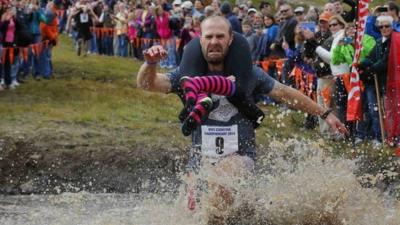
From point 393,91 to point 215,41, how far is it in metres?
4.86

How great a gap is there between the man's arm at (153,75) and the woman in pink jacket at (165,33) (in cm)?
1516

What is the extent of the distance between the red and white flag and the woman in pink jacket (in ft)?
36.8

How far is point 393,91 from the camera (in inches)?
428

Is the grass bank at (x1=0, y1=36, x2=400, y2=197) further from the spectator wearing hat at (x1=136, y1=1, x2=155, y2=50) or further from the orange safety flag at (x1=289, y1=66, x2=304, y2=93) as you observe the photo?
the spectator wearing hat at (x1=136, y1=1, x2=155, y2=50)

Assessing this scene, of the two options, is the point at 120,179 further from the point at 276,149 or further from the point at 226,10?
the point at 226,10

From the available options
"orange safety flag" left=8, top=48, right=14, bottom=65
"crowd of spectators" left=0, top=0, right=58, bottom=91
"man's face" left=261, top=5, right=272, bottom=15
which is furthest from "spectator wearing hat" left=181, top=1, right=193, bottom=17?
"orange safety flag" left=8, top=48, right=14, bottom=65

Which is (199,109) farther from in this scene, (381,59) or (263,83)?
(381,59)

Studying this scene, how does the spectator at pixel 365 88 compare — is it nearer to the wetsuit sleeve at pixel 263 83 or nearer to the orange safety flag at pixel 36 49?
the wetsuit sleeve at pixel 263 83

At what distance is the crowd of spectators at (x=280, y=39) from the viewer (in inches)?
438

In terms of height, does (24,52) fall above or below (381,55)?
below

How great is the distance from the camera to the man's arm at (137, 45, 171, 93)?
20.4ft

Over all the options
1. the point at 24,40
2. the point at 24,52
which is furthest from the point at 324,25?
the point at 24,52

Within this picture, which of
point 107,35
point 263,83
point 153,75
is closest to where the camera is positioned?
point 153,75

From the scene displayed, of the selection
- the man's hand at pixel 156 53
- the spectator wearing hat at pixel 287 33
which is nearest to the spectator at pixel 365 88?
the spectator wearing hat at pixel 287 33
